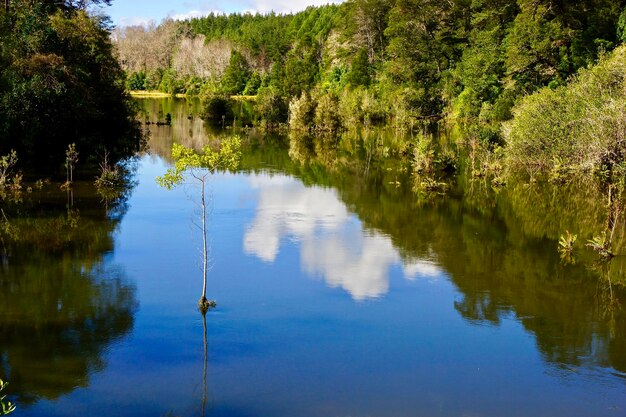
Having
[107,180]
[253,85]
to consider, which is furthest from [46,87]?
[253,85]

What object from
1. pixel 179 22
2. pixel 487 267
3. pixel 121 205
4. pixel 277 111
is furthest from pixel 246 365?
pixel 179 22

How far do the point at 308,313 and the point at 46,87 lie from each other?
21.9 meters

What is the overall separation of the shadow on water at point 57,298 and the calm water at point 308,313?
59 mm

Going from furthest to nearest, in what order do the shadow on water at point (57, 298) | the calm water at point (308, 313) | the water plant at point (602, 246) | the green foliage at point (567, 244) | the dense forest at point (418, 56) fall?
the dense forest at point (418, 56) < the green foliage at point (567, 244) < the water plant at point (602, 246) < the shadow on water at point (57, 298) < the calm water at point (308, 313)

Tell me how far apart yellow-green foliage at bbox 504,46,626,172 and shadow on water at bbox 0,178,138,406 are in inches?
827

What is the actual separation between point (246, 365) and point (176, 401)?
6.11 ft


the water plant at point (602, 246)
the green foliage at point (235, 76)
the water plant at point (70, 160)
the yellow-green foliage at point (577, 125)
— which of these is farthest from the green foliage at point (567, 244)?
the green foliage at point (235, 76)

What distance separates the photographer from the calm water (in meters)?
12.2

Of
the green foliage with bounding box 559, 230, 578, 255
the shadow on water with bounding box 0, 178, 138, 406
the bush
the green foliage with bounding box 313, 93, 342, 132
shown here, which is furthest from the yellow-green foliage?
the bush

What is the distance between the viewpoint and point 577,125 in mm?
32156

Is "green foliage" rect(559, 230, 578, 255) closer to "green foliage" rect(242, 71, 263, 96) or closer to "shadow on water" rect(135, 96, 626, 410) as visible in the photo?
"shadow on water" rect(135, 96, 626, 410)

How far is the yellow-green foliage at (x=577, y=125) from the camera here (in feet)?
96.0

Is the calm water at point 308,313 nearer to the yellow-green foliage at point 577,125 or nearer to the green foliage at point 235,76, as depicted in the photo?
the yellow-green foliage at point 577,125

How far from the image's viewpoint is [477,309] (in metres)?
16.7
